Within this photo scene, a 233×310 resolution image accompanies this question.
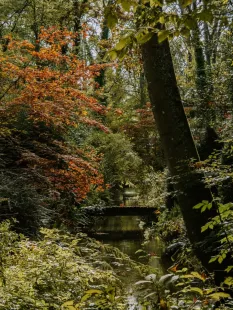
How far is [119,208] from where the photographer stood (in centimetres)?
1233

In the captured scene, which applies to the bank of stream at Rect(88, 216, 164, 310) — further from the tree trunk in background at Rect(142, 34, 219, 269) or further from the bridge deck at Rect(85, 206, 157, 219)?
the tree trunk in background at Rect(142, 34, 219, 269)

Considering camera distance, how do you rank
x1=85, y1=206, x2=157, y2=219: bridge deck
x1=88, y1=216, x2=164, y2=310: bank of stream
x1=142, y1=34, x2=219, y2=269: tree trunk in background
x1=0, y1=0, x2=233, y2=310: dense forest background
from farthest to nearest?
x1=85, y1=206, x2=157, y2=219: bridge deck
x1=88, y1=216, x2=164, y2=310: bank of stream
x1=142, y1=34, x2=219, y2=269: tree trunk in background
x1=0, y1=0, x2=233, y2=310: dense forest background

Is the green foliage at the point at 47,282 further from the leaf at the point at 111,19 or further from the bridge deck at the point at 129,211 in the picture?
the bridge deck at the point at 129,211

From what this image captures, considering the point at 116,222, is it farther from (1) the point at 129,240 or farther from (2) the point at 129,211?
(1) the point at 129,240

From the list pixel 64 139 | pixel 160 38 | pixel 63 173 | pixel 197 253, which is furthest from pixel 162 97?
pixel 64 139

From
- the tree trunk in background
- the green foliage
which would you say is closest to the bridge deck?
the green foliage

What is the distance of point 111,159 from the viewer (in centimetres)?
1388

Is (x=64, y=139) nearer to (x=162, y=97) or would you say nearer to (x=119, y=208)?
(x=119, y=208)

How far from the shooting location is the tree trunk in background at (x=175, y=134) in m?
3.32

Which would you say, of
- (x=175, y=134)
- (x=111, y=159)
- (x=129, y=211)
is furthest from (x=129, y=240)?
(x=175, y=134)

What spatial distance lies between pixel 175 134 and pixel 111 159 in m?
10.5

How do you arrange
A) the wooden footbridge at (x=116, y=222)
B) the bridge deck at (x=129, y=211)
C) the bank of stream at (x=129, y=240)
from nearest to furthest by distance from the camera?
the bank of stream at (x=129, y=240)
the wooden footbridge at (x=116, y=222)
the bridge deck at (x=129, y=211)

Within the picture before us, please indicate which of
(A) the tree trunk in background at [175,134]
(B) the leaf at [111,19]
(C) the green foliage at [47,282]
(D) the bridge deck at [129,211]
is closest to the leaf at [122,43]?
(B) the leaf at [111,19]

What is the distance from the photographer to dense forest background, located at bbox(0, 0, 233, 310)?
245cm
